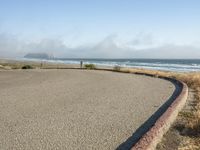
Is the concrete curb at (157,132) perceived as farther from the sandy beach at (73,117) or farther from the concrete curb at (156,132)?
the sandy beach at (73,117)

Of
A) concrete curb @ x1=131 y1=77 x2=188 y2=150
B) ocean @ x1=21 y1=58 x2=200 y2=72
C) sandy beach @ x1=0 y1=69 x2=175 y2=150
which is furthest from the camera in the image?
ocean @ x1=21 y1=58 x2=200 y2=72

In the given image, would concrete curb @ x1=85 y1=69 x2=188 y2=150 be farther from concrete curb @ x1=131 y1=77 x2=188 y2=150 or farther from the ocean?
the ocean

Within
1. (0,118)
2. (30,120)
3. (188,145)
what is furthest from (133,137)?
(0,118)

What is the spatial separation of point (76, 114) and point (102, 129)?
85.8 inches

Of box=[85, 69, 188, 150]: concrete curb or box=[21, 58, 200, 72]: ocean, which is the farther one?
box=[21, 58, 200, 72]: ocean

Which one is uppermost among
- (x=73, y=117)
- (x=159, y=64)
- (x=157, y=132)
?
(x=157, y=132)

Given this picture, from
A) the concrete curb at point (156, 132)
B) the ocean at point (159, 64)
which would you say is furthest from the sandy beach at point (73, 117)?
the ocean at point (159, 64)

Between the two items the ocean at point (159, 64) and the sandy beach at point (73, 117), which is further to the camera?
the ocean at point (159, 64)


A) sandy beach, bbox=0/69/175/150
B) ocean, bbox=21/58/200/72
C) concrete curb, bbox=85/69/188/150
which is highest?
concrete curb, bbox=85/69/188/150

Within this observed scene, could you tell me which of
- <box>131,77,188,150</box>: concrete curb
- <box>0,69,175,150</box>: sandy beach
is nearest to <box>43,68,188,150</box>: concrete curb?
<box>131,77,188,150</box>: concrete curb

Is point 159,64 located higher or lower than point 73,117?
lower

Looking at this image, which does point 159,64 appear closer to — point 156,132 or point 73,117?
point 73,117

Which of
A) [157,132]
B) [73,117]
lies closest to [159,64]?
[73,117]

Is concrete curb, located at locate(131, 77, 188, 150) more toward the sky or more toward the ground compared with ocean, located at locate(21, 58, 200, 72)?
more toward the sky
